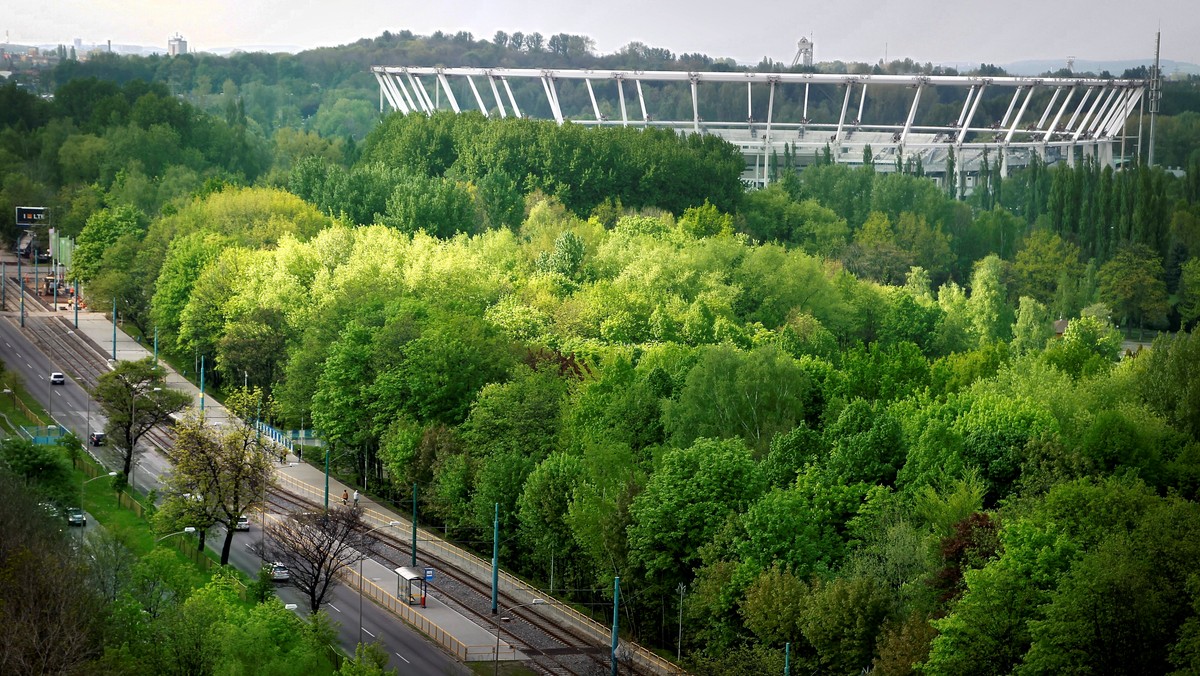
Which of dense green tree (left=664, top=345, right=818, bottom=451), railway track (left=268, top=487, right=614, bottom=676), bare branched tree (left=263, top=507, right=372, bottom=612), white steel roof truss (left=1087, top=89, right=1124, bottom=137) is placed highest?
white steel roof truss (left=1087, top=89, right=1124, bottom=137)

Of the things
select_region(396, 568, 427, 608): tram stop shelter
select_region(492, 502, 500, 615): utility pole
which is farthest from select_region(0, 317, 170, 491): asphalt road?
select_region(492, 502, 500, 615): utility pole

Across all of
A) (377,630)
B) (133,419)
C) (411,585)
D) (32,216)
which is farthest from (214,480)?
(32,216)

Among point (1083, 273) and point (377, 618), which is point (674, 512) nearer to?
point (377, 618)

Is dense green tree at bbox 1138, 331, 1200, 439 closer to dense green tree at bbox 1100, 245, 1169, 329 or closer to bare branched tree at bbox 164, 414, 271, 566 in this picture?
bare branched tree at bbox 164, 414, 271, 566

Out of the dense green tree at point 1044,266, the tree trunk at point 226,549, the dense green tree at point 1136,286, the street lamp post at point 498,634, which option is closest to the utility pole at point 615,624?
the street lamp post at point 498,634

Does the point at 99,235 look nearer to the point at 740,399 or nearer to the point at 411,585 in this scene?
the point at 411,585

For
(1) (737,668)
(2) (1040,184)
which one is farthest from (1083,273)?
→ (1) (737,668)
